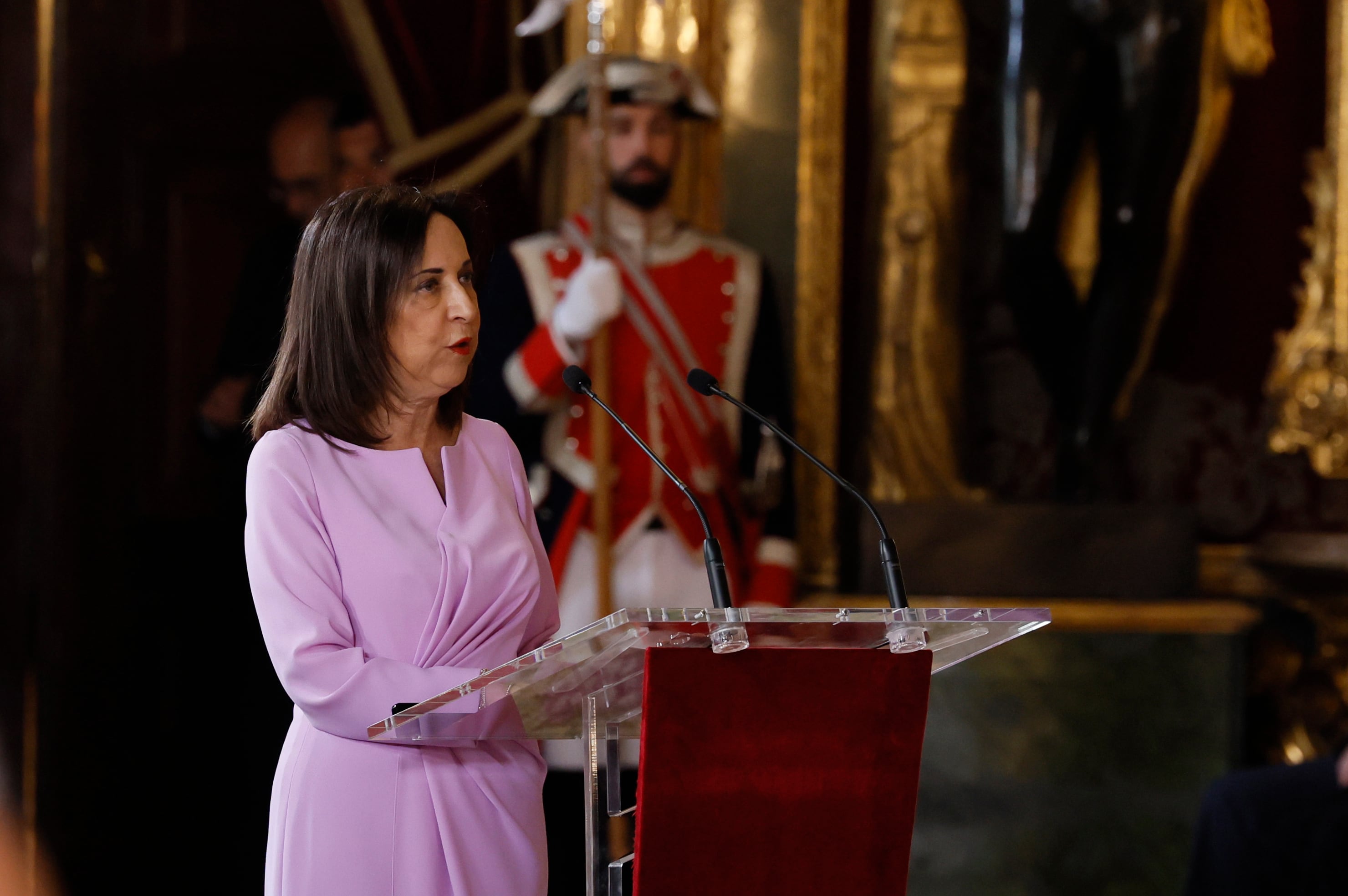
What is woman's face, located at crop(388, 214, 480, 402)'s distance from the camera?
1.34m

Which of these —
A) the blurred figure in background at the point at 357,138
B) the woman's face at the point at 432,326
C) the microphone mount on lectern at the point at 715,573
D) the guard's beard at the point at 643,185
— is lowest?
the microphone mount on lectern at the point at 715,573

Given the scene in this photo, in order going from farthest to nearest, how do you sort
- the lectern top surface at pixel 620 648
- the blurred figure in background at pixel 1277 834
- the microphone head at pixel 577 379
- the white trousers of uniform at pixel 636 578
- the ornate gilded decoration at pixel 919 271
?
the ornate gilded decoration at pixel 919 271
the white trousers of uniform at pixel 636 578
the blurred figure in background at pixel 1277 834
the microphone head at pixel 577 379
the lectern top surface at pixel 620 648

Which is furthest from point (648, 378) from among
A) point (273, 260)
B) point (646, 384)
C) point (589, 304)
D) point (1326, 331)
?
point (1326, 331)

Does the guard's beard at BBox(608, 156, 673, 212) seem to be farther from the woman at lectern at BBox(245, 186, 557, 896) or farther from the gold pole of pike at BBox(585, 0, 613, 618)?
the woman at lectern at BBox(245, 186, 557, 896)

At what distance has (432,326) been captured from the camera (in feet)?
4.40

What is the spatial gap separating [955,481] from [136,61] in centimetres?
220

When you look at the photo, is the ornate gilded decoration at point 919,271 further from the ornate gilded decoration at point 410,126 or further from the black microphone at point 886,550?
the black microphone at point 886,550

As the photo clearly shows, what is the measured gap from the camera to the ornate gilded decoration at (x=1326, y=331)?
3.64 metres

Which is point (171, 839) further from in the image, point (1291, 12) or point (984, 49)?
point (1291, 12)

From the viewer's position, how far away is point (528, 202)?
11.9 ft

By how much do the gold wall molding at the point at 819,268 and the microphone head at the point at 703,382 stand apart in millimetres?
2083

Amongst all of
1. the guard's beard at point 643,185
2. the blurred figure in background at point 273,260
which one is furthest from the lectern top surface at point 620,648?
the blurred figure in background at point 273,260

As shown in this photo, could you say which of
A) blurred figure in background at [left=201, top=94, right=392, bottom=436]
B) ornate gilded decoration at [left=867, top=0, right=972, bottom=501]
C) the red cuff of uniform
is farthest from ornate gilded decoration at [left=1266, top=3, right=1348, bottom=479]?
blurred figure in background at [left=201, top=94, right=392, bottom=436]

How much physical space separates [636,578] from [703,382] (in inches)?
55.9
